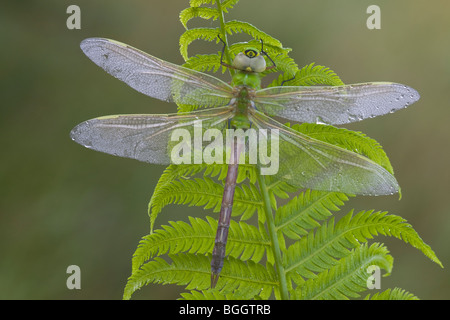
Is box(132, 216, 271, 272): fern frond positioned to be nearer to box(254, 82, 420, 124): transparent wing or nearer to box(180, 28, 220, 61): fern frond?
box(254, 82, 420, 124): transparent wing

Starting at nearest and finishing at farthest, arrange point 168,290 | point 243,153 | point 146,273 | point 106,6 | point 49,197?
point 146,273, point 243,153, point 168,290, point 49,197, point 106,6

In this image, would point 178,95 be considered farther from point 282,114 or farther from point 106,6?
point 106,6

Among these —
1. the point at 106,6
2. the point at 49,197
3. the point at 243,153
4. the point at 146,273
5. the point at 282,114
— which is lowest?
the point at 146,273

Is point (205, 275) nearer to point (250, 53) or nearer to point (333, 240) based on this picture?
point (333, 240)

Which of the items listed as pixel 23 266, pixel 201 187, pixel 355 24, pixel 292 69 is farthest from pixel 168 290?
pixel 355 24

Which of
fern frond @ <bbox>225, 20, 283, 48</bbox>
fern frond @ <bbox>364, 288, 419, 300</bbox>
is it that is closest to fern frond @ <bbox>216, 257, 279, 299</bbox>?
fern frond @ <bbox>364, 288, 419, 300</bbox>

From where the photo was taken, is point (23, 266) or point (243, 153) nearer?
point (243, 153)

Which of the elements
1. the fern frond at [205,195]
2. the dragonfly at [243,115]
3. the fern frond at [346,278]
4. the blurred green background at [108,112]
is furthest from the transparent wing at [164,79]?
the blurred green background at [108,112]
